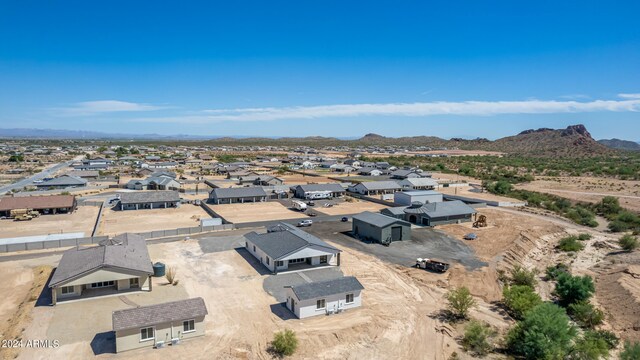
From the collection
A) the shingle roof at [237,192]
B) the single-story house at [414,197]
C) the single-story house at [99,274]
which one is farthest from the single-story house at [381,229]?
the shingle roof at [237,192]

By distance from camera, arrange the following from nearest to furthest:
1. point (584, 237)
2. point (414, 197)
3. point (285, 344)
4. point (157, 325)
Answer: point (285, 344) < point (157, 325) < point (584, 237) < point (414, 197)

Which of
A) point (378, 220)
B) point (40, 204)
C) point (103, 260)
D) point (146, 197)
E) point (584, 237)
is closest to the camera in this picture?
point (103, 260)

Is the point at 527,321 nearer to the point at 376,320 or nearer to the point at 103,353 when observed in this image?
the point at 376,320

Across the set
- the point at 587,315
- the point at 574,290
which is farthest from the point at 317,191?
the point at 587,315

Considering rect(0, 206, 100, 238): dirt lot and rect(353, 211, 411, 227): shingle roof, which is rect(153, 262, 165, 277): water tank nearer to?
rect(0, 206, 100, 238): dirt lot

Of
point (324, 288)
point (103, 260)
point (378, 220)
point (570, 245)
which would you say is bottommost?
point (570, 245)

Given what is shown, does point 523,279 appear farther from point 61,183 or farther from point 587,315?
point 61,183
